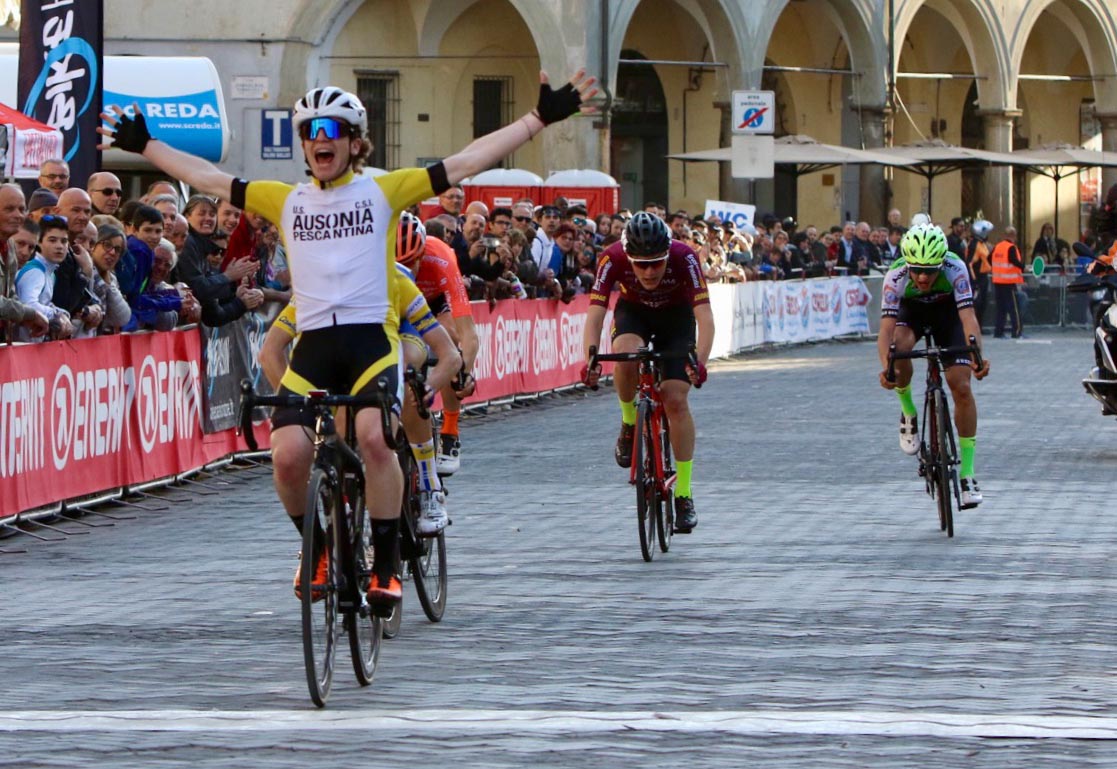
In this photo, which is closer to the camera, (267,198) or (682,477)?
(267,198)

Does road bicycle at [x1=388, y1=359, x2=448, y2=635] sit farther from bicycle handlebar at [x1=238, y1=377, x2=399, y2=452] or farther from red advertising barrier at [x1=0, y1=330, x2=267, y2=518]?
red advertising barrier at [x1=0, y1=330, x2=267, y2=518]

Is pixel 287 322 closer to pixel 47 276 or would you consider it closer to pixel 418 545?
pixel 418 545

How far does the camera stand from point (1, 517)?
13203mm

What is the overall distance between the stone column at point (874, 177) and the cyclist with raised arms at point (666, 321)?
118 feet

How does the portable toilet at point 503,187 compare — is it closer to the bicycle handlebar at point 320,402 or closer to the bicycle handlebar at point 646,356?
the bicycle handlebar at point 646,356

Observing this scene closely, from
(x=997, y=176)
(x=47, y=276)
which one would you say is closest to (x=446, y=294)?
(x=47, y=276)

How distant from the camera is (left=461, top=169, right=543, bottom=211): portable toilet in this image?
3625 cm

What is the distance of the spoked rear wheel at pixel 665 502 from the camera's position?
12.4 metres

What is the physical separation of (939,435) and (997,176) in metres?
39.6

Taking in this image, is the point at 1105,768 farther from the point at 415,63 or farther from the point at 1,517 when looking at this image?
the point at 415,63

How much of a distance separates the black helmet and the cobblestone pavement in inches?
62.3

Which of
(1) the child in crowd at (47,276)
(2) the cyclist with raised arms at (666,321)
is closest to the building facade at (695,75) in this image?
(1) the child in crowd at (47,276)

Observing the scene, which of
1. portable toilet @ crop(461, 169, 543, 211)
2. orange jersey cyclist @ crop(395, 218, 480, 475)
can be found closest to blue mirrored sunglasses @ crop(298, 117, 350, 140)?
orange jersey cyclist @ crop(395, 218, 480, 475)

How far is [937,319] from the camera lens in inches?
559
